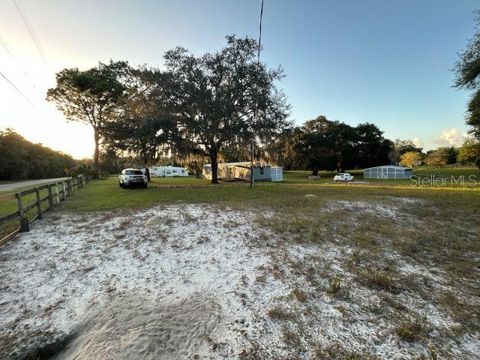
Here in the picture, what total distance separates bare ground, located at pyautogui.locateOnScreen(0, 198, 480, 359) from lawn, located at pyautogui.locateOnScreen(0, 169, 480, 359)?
21 millimetres

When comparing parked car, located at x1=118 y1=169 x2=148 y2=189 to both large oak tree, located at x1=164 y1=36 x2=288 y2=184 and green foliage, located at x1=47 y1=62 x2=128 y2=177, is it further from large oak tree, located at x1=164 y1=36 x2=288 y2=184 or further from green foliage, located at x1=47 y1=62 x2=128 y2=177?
green foliage, located at x1=47 y1=62 x2=128 y2=177

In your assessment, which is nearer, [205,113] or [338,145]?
[205,113]

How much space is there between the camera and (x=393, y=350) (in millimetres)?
2961

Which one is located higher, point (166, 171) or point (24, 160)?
point (24, 160)

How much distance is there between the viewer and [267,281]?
444 centimetres

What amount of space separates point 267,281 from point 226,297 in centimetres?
81

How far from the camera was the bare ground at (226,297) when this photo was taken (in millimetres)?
3047

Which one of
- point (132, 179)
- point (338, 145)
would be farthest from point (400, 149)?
point (132, 179)

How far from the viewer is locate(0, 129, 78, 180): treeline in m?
35.5

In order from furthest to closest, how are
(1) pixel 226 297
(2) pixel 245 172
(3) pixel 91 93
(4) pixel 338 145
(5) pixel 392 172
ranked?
(4) pixel 338 145 < (5) pixel 392 172 < (2) pixel 245 172 < (3) pixel 91 93 < (1) pixel 226 297

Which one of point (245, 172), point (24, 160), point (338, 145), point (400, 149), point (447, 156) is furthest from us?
point (400, 149)

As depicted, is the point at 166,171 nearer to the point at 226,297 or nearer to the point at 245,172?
the point at 245,172

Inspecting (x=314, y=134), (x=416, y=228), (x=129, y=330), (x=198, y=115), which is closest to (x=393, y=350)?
(x=129, y=330)

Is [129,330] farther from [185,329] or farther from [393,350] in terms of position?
[393,350]
